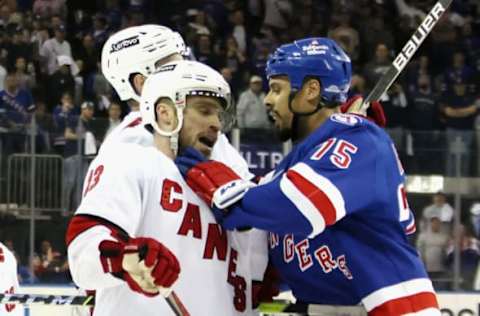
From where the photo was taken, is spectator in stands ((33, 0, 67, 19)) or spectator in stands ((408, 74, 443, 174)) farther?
spectator in stands ((33, 0, 67, 19))

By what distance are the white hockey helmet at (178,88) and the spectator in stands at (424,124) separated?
4549mm

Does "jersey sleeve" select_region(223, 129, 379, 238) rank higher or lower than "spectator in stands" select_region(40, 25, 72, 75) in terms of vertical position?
higher

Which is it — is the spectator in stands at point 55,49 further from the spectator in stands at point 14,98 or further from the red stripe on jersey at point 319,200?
the red stripe on jersey at point 319,200

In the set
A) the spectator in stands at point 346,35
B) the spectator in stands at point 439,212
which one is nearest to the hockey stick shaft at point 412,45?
the spectator in stands at point 439,212

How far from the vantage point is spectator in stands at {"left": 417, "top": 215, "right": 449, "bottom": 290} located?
7449 mm

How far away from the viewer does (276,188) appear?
2.99 metres

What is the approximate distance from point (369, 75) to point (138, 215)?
6927 mm

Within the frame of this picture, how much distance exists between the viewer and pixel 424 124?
363 inches

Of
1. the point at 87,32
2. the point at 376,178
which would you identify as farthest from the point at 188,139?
the point at 87,32

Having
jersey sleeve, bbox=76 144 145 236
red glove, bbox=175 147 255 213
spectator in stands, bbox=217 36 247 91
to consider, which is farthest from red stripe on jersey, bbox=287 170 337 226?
spectator in stands, bbox=217 36 247 91

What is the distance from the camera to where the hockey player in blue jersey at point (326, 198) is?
298 cm

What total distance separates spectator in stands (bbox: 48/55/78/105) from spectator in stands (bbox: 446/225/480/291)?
3.06 metres

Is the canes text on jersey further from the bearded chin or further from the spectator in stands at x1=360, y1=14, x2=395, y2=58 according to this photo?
the spectator in stands at x1=360, y1=14, x2=395, y2=58

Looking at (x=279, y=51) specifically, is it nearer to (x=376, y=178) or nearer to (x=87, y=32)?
(x=376, y=178)
